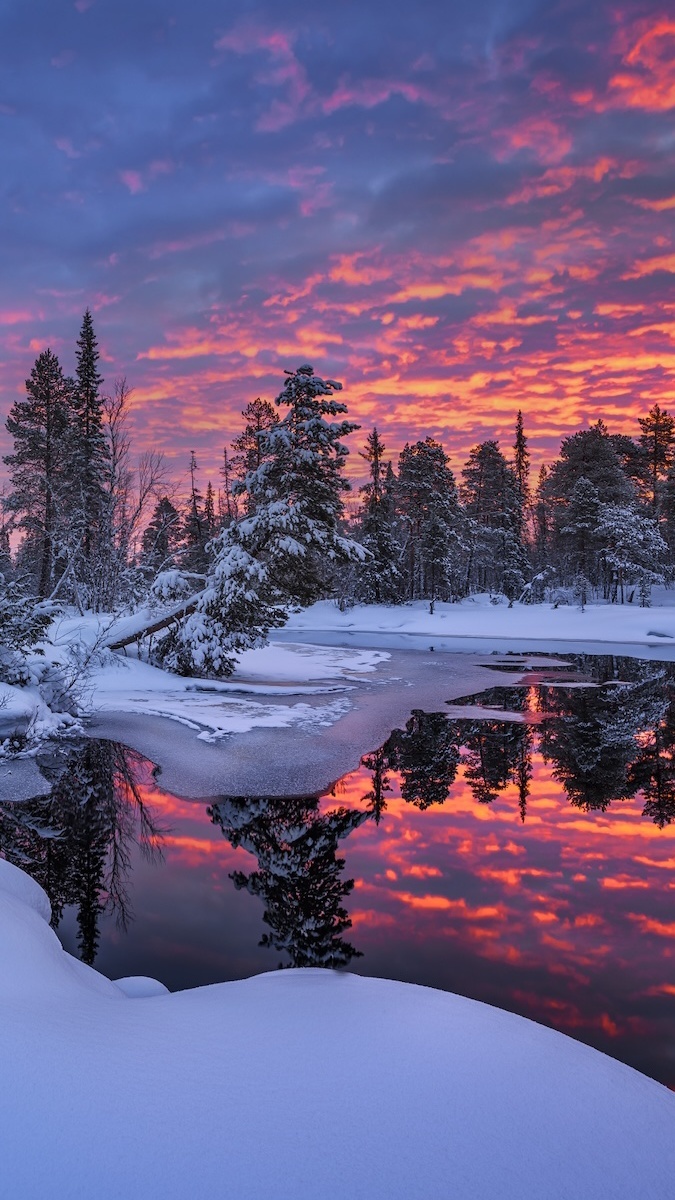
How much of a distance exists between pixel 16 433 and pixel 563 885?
34.1 meters

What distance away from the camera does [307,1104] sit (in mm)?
1965

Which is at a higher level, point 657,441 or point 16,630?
point 657,441

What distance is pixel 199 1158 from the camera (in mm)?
1634

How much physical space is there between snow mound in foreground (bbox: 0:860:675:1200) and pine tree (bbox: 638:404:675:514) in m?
60.9

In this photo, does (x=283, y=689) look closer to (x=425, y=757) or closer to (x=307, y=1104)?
(x=425, y=757)

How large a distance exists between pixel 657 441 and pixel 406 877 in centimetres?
6210

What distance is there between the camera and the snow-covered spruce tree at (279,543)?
15703 millimetres

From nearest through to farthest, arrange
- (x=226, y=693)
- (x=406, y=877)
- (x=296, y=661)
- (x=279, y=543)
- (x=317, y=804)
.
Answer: (x=406, y=877), (x=317, y=804), (x=226, y=693), (x=279, y=543), (x=296, y=661)

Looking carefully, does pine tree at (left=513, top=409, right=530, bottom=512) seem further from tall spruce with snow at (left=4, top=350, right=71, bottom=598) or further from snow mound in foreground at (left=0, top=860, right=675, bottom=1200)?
snow mound in foreground at (left=0, top=860, right=675, bottom=1200)

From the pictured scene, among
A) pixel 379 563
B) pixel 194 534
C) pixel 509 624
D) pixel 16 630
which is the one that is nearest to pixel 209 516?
pixel 194 534

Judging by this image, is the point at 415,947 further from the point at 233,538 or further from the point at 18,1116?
the point at 233,538

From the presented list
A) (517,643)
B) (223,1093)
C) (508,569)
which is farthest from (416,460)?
(223,1093)

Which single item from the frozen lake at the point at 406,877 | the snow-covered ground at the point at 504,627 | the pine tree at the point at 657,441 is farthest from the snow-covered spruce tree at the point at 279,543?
the pine tree at the point at 657,441

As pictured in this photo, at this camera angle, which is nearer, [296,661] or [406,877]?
[406,877]
